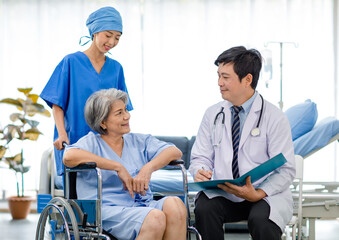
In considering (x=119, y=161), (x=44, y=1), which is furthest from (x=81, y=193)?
(x=44, y=1)

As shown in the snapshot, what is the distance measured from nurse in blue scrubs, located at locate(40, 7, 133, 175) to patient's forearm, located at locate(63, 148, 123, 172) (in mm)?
358

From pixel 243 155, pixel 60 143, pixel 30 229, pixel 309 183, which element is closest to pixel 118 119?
pixel 60 143

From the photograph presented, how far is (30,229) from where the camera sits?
445cm

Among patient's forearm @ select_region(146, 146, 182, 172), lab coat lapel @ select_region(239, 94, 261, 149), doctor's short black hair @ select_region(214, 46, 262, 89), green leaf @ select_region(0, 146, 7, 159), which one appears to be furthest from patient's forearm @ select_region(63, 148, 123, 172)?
green leaf @ select_region(0, 146, 7, 159)

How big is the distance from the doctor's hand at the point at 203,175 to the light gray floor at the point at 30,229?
194cm

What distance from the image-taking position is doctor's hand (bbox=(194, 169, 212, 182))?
2.22 metres

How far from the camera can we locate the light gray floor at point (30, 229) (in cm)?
408

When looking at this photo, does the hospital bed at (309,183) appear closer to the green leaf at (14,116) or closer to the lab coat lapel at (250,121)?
the lab coat lapel at (250,121)

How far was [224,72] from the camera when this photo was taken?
2.27 metres

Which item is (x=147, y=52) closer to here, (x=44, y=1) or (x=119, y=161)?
(x=44, y=1)

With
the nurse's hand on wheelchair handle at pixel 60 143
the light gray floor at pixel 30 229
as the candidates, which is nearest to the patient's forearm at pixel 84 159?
the nurse's hand on wheelchair handle at pixel 60 143

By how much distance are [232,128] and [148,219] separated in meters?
0.58

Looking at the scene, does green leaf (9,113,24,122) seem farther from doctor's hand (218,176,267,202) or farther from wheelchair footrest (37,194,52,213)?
doctor's hand (218,176,267,202)

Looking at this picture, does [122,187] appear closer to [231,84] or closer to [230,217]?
[230,217]
